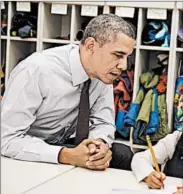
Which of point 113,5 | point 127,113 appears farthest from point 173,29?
point 127,113

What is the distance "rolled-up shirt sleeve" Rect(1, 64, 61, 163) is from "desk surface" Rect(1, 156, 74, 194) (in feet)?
0.10

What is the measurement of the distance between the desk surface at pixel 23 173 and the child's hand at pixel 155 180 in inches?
8.0

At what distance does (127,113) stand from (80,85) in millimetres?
669

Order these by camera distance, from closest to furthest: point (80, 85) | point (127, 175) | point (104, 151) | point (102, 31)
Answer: point (127, 175), point (104, 151), point (102, 31), point (80, 85)

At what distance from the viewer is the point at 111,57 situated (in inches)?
51.7

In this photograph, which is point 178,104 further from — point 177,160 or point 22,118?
point 22,118

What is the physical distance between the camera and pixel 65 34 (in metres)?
1.95

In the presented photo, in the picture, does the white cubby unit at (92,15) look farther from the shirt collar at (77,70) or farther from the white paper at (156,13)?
the shirt collar at (77,70)

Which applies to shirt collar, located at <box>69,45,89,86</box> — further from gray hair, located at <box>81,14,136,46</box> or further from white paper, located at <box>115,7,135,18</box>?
white paper, located at <box>115,7,135,18</box>

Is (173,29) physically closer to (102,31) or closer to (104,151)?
(102,31)

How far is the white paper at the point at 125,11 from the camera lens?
2.00 metres

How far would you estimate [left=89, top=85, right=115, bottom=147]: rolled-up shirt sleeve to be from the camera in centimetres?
138

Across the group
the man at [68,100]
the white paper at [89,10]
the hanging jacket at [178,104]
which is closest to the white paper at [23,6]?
the white paper at [89,10]

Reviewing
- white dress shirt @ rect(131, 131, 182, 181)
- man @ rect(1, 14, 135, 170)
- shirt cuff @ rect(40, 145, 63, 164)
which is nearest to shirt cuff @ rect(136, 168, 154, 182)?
white dress shirt @ rect(131, 131, 182, 181)
